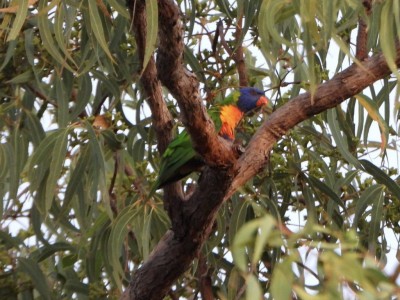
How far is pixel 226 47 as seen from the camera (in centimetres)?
326

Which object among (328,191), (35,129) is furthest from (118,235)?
(328,191)

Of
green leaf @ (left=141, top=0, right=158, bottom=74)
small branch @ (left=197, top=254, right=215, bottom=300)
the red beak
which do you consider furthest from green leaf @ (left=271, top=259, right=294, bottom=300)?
the red beak

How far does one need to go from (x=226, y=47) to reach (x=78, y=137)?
551 mm

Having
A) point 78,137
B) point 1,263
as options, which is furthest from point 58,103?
point 1,263

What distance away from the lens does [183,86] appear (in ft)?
7.24

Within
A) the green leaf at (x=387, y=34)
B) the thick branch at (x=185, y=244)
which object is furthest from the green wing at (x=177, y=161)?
the green leaf at (x=387, y=34)

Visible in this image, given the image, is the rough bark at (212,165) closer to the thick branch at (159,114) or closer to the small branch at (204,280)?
the thick branch at (159,114)

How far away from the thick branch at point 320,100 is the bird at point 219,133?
0.14 metres

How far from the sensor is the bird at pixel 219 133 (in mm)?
2805

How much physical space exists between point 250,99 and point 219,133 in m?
0.40

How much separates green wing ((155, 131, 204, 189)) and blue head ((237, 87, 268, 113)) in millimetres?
393

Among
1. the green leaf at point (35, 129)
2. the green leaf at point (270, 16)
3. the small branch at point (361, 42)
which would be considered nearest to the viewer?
the green leaf at point (270, 16)

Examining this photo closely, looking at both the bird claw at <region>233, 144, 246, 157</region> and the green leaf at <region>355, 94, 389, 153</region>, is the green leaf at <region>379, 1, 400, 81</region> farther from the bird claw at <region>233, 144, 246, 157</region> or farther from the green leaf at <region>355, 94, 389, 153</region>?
the green leaf at <region>355, 94, 389, 153</region>

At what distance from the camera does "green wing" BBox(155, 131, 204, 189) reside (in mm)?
2787
